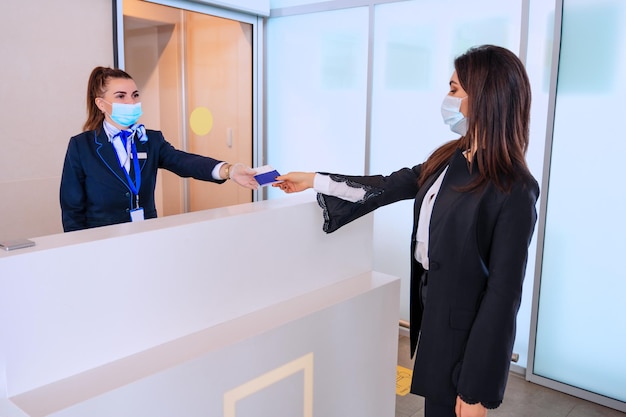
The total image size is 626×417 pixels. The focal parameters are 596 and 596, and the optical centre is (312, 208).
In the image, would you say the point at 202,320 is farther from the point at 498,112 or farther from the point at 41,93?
the point at 41,93

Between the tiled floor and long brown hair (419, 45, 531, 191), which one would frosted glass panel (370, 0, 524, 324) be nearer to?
the tiled floor

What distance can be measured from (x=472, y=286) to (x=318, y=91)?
9.02 ft

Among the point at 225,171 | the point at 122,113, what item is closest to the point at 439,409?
the point at 225,171

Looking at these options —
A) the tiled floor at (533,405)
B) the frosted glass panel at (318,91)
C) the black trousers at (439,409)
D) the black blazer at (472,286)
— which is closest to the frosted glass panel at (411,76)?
the frosted glass panel at (318,91)

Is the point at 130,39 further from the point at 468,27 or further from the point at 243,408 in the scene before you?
the point at 243,408

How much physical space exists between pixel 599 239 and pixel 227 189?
247 centimetres

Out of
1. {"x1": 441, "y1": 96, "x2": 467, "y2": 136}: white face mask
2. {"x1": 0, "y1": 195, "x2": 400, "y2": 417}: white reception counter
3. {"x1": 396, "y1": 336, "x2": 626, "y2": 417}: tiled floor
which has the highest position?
{"x1": 441, "y1": 96, "x2": 467, "y2": 136}: white face mask

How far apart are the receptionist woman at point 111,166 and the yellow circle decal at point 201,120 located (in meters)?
1.65

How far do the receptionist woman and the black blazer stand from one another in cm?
82

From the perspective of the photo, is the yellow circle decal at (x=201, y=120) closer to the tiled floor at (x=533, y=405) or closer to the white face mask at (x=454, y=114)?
the tiled floor at (x=533, y=405)

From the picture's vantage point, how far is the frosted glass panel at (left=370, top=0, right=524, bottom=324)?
330 cm

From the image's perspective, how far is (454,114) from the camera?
1709 millimetres

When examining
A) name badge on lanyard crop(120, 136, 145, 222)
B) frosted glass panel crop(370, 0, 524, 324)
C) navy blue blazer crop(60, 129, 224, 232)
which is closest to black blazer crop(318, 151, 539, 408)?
navy blue blazer crop(60, 129, 224, 232)

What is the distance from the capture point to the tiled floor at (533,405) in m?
2.95
